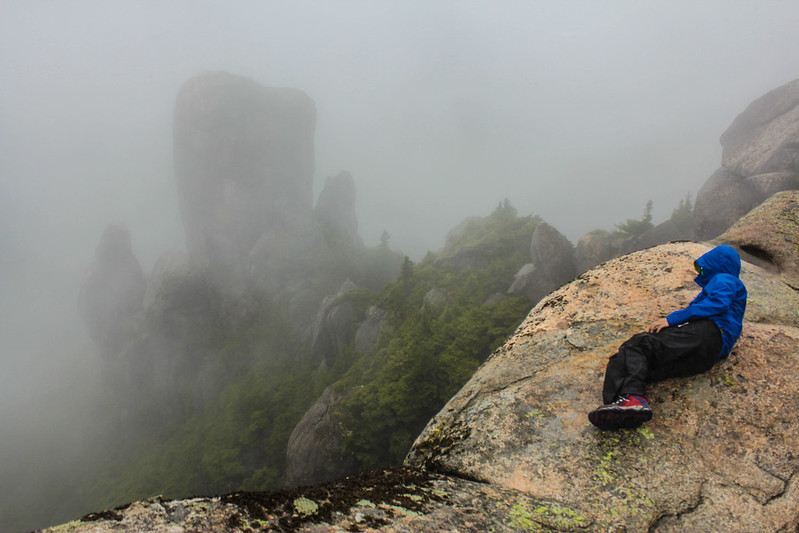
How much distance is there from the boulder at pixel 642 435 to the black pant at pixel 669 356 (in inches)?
7.9

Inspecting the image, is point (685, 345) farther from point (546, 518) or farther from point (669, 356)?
point (546, 518)

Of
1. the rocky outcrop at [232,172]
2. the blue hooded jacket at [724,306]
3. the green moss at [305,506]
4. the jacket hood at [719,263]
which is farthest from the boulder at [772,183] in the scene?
the rocky outcrop at [232,172]

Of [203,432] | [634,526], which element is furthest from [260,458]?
[634,526]

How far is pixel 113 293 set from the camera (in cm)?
6084

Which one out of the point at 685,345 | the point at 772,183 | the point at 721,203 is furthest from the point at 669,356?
the point at 721,203

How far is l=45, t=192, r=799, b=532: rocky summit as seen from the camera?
2.02 metres

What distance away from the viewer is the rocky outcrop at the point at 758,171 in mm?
19641

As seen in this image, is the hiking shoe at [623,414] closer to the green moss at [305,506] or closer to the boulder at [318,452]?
the green moss at [305,506]

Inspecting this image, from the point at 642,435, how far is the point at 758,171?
29.2 meters

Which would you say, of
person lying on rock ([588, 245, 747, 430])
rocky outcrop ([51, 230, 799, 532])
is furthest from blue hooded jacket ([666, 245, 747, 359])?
rocky outcrop ([51, 230, 799, 532])

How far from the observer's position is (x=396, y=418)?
17.2 m

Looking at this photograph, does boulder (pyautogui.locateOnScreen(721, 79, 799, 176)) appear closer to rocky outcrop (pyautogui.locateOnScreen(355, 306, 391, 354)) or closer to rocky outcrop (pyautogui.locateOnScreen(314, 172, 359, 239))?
rocky outcrop (pyautogui.locateOnScreen(355, 306, 391, 354))

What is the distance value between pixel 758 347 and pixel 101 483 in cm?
6303

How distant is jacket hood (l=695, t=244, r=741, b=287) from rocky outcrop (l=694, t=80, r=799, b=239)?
23529mm
